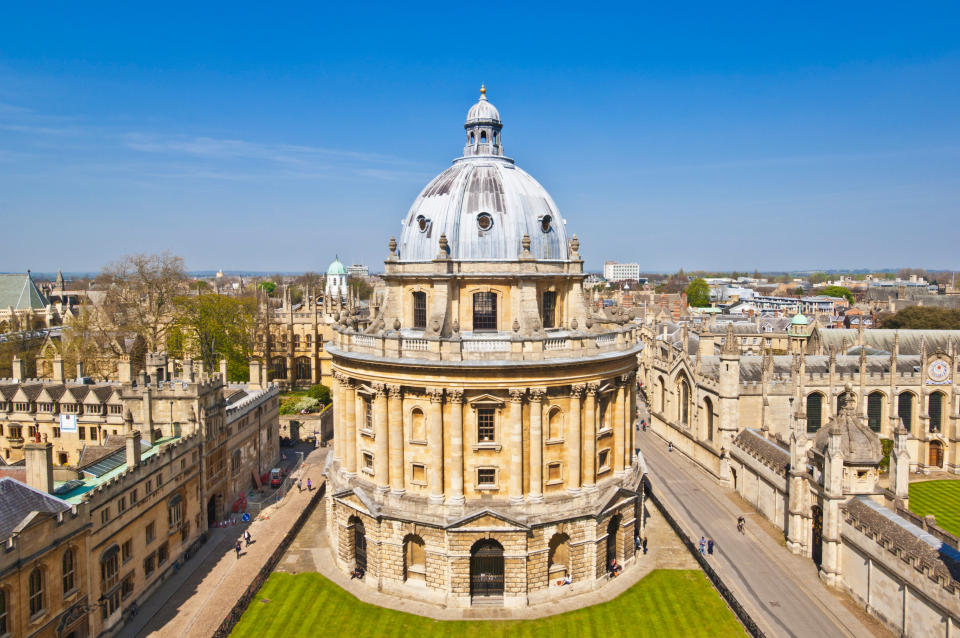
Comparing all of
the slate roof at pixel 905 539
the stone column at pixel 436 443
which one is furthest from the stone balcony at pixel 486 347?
the slate roof at pixel 905 539

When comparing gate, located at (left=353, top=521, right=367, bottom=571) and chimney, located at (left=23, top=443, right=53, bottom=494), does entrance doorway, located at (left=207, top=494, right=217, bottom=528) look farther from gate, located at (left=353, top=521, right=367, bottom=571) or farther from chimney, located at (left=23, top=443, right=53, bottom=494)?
chimney, located at (left=23, top=443, right=53, bottom=494)

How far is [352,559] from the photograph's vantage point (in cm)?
3694

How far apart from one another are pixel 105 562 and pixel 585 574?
23870 mm

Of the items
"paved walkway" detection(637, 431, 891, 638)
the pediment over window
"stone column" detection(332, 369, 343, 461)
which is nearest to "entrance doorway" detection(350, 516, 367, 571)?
"stone column" detection(332, 369, 343, 461)

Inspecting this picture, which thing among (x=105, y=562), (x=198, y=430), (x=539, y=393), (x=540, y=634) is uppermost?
(x=539, y=393)

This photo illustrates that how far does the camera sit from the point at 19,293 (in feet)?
365

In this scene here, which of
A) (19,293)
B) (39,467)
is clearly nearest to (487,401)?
(39,467)

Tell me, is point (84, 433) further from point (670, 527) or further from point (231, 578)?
point (670, 527)

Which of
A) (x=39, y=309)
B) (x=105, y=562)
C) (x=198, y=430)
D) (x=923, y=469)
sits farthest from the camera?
(x=39, y=309)

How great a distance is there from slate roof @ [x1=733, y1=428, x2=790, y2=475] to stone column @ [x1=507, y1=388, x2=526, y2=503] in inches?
759

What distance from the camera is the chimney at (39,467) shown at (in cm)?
2777

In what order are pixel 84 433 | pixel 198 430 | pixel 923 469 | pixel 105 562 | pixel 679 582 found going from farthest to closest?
pixel 923 469, pixel 84 433, pixel 198 430, pixel 679 582, pixel 105 562

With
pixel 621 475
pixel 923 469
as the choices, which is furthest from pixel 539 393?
pixel 923 469

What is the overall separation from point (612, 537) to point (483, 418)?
11.2 meters
